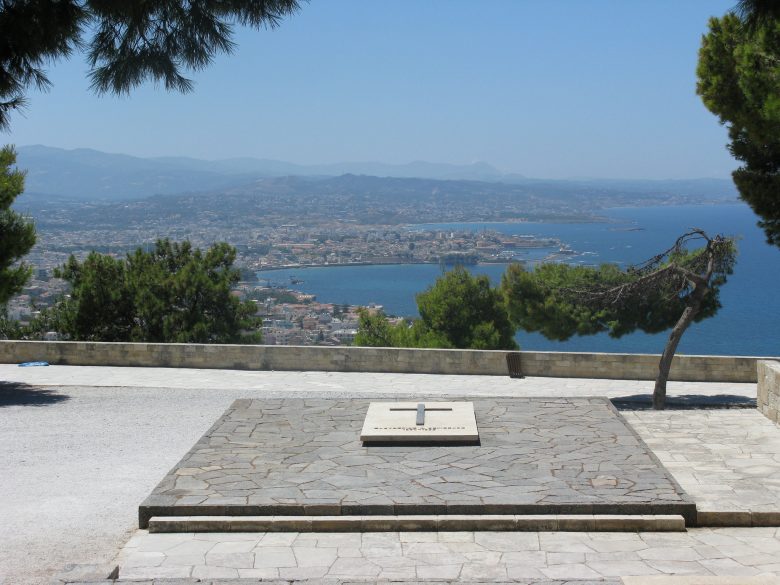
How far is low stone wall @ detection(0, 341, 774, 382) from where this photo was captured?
15.2 meters

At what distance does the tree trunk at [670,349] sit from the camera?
43.2 feet

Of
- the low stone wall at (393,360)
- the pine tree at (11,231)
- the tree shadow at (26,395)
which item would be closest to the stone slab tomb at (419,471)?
the tree shadow at (26,395)

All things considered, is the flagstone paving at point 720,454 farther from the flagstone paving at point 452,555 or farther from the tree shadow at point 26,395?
the tree shadow at point 26,395

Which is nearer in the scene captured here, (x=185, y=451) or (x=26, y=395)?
(x=185, y=451)

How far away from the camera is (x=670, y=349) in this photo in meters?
13.5

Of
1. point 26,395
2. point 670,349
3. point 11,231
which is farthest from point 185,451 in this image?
point 670,349

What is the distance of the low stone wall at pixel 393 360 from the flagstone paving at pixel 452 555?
838 cm

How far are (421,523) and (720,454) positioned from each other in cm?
355

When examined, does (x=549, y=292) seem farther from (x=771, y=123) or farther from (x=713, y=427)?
(x=713, y=427)

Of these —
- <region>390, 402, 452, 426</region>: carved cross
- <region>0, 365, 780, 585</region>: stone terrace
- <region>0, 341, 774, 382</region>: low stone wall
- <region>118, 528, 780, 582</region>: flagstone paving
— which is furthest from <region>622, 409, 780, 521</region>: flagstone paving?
<region>0, 341, 774, 382</region>: low stone wall

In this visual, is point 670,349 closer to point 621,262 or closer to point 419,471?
point 419,471

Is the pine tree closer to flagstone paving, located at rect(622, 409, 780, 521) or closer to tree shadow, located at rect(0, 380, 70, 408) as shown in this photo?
tree shadow, located at rect(0, 380, 70, 408)

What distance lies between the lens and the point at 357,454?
844 cm

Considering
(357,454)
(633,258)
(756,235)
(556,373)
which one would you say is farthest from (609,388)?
(756,235)
